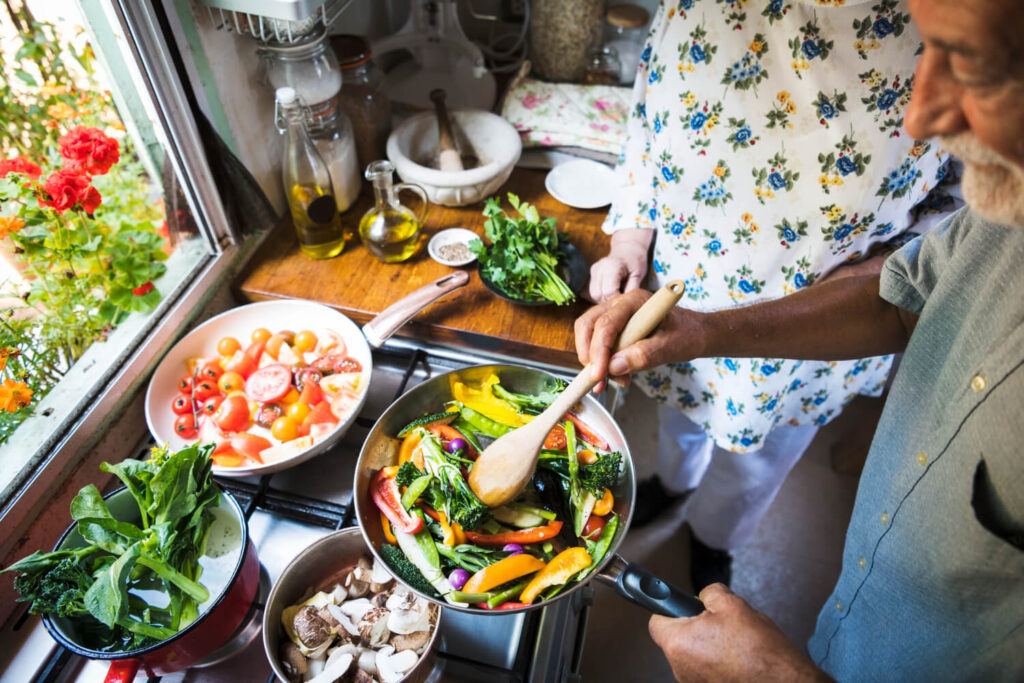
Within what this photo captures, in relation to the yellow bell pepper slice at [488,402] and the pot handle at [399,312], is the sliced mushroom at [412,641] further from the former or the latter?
the pot handle at [399,312]

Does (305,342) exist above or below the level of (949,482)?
below

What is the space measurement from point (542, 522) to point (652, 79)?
0.89 metres

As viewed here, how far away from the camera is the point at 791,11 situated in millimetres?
1036

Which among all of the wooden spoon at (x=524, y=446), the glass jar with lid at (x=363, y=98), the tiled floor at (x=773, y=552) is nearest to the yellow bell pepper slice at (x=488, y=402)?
the wooden spoon at (x=524, y=446)

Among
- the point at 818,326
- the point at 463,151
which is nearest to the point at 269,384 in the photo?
the point at 463,151

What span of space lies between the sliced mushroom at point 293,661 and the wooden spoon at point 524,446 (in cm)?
32

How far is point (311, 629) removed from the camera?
2.71ft

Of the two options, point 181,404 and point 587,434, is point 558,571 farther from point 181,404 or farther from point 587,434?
point 181,404

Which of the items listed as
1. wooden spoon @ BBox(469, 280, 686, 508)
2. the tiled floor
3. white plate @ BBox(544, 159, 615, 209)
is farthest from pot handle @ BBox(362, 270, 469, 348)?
the tiled floor

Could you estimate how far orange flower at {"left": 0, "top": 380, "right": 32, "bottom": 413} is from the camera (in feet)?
3.06

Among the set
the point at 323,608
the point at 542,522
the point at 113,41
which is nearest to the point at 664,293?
the point at 542,522

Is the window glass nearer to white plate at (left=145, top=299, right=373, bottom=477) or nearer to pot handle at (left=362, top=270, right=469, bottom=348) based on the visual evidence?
white plate at (left=145, top=299, right=373, bottom=477)

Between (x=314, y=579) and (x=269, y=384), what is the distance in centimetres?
40

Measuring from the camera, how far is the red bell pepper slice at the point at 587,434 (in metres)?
1.03
